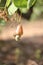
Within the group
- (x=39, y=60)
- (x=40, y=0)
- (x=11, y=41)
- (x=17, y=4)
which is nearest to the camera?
(x=17, y=4)

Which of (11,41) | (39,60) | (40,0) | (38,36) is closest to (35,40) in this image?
(38,36)

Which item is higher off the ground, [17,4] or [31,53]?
[17,4]

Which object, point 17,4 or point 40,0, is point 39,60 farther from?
point 17,4

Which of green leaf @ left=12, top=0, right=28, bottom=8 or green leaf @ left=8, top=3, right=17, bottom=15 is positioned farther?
green leaf @ left=8, top=3, right=17, bottom=15

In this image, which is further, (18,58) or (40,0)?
(18,58)

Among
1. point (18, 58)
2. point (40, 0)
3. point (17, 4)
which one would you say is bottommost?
point (18, 58)

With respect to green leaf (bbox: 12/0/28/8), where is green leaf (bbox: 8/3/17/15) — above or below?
below

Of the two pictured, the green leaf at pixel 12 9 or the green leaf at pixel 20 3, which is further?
the green leaf at pixel 12 9

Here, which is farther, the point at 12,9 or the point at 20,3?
the point at 12,9

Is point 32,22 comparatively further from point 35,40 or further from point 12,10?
point 12,10

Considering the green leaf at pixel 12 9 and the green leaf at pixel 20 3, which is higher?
the green leaf at pixel 20 3

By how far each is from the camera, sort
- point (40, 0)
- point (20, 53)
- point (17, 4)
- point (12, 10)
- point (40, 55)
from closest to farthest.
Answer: point (17, 4)
point (12, 10)
point (40, 0)
point (40, 55)
point (20, 53)

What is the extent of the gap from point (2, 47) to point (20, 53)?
1.13ft

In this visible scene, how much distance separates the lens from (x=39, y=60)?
10.9 ft
